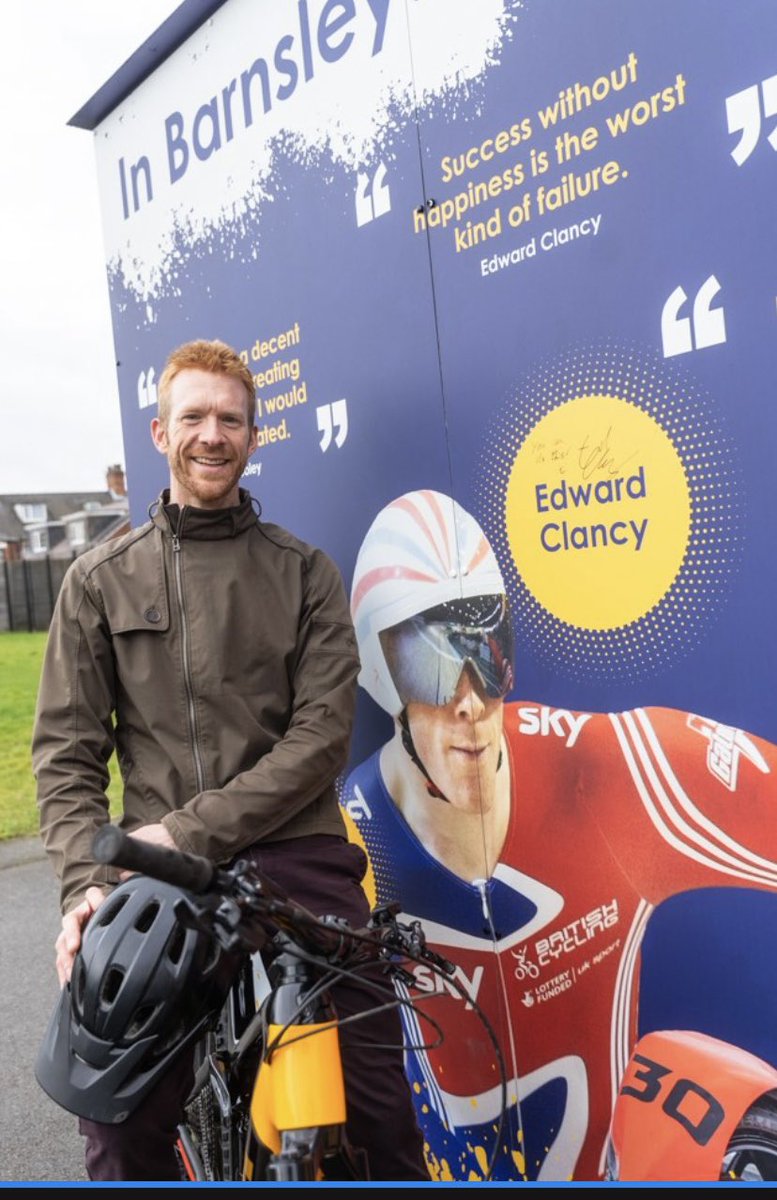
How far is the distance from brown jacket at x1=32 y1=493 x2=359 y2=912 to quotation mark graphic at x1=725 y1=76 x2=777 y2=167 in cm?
117

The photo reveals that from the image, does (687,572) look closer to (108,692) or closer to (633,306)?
(633,306)

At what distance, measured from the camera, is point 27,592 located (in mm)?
37719

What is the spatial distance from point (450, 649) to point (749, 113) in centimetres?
124

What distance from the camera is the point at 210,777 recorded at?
2168mm

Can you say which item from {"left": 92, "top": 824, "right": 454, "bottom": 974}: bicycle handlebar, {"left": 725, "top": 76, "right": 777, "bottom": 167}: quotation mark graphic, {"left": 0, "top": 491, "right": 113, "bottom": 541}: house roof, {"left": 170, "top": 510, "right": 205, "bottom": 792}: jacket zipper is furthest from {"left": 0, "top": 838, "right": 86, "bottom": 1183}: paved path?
{"left": 0, "top": 491, "right": 113, "bottom": 541}: house roof

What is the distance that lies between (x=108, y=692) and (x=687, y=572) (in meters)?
Result: 1.17

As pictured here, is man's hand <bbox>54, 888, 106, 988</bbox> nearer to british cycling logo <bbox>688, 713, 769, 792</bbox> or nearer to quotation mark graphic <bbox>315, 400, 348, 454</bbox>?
british cycling logo <bbox>688, 713, 769, 792</bbox>

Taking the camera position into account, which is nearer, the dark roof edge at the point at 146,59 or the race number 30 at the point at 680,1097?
the race number 30 at the point at 680,1097

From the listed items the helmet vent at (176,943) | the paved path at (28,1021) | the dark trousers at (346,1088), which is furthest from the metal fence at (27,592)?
the helmet vent at (176,943)

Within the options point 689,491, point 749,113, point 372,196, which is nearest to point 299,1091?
point 689,491

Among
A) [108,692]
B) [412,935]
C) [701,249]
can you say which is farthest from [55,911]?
[701,249]

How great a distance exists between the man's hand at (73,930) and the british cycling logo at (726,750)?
3.65ft

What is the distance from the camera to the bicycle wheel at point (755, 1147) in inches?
75.6

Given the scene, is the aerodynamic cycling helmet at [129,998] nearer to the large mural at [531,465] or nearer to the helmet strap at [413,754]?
the large mural at [531,465]
